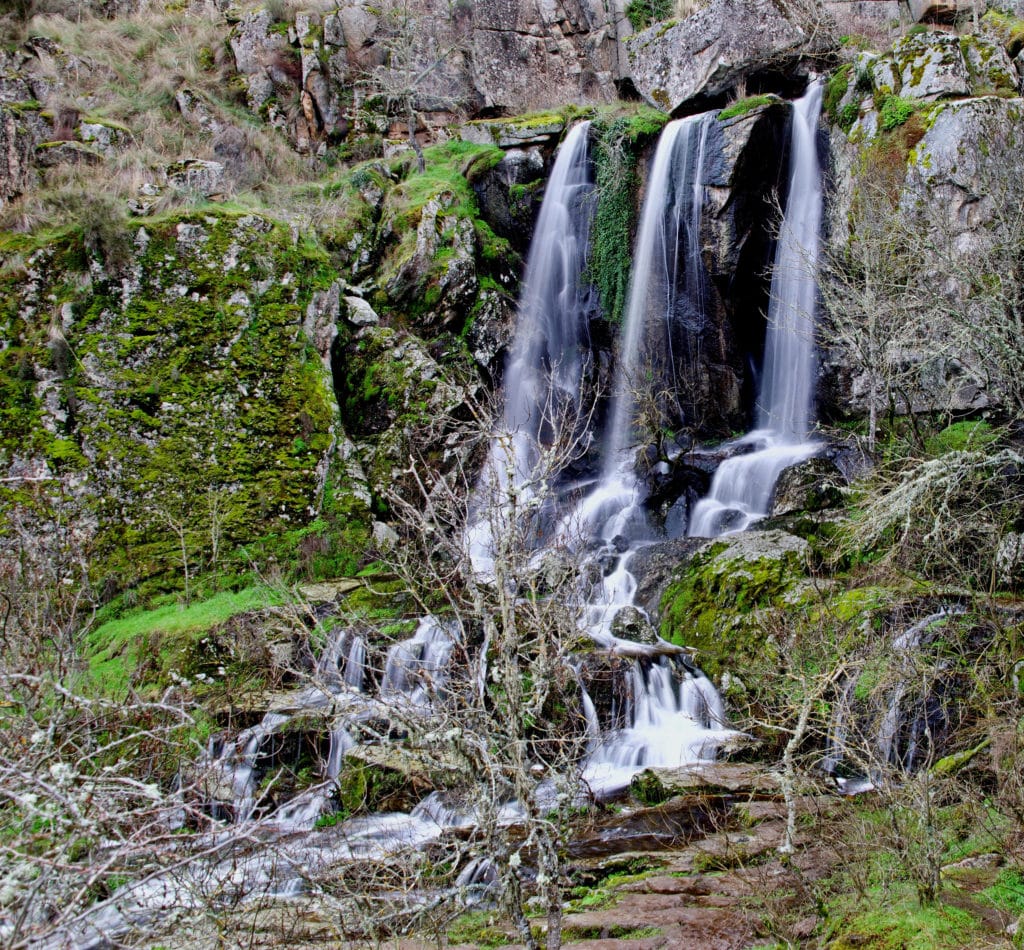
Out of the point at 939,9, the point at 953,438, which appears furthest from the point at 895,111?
the point at 953,438

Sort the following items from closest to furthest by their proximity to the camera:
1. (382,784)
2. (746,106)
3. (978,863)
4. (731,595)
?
(978,863) → (382,784) → (731,595) → (746,106)

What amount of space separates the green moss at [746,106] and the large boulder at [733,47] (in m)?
1.83

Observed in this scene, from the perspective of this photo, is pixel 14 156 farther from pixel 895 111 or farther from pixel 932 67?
pixel 932 67

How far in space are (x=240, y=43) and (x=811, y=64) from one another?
18087mm

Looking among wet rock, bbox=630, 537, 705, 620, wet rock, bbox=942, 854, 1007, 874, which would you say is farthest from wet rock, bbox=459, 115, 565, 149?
wet rock, bbox=942, 854, 1007, 874

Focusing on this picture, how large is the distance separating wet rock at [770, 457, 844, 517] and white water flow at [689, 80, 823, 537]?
1175 mm

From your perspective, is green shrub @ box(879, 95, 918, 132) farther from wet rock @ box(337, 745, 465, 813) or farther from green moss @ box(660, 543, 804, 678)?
wet rock @ box(337, 745, 465, 813)

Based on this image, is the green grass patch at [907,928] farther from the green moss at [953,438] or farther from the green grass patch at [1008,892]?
the green moss at [953,438]

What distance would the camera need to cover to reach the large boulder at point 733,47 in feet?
59.6

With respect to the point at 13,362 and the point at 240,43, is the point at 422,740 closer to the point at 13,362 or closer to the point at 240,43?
the point at 13,362

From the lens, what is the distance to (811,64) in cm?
1845

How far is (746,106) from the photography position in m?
16.7

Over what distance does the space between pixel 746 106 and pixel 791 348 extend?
5563 millimetres

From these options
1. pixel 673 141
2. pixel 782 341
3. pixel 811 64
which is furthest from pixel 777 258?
pixel 811 64
